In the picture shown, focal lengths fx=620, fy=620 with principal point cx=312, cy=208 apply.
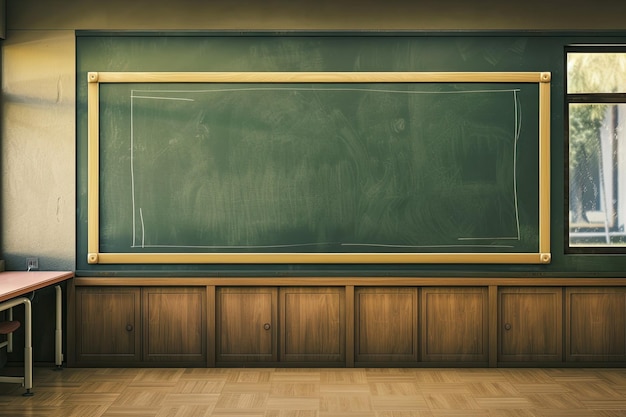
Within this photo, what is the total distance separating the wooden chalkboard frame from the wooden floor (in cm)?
79

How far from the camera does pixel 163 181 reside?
4543mm

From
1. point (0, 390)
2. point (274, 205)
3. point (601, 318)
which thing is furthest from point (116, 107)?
point (601, 318)

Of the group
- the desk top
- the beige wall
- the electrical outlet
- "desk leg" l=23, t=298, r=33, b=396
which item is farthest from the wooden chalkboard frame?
"desk leg" l=23, t=298, r=33, b=396

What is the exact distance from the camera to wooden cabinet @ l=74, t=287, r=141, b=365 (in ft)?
14.8

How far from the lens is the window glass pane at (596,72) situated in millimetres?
4621

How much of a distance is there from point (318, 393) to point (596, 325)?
7.03ft

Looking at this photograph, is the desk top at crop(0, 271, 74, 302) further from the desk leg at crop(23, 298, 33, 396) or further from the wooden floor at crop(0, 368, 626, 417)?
the wooden floor at crop(0, 368, 626, 417)

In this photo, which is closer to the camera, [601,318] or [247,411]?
[247,411]

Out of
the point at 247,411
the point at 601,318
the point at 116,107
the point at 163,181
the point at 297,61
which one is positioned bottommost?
the point at 247,411

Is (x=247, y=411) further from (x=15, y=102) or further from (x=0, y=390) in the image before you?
(x=15, y=102)

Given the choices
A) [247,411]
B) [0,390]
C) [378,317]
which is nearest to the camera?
[247,411]

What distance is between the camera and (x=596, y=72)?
4.63 meters

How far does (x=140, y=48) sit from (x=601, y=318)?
12.8 feet

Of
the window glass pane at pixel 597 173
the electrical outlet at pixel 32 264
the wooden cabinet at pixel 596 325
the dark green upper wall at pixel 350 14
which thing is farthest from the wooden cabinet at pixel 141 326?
the window glass pane at pixel 597 173
